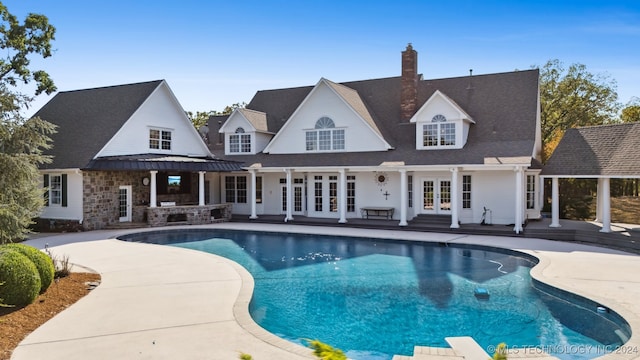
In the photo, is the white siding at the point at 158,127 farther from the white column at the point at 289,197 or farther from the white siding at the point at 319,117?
the white column at the point at 289,197

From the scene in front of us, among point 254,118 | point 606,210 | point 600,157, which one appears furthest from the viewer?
point 254,118

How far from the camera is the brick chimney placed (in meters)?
22.8

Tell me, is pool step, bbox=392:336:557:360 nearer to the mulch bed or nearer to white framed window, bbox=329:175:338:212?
the mulch bed

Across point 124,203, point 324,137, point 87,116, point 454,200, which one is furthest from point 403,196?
point 87,116

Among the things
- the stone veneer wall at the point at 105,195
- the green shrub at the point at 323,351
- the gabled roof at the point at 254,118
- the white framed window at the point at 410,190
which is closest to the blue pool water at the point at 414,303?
the green shrub at the point at 323,351

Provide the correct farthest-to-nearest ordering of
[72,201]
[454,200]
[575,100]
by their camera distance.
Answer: [575,100], [72,201], [454,200]

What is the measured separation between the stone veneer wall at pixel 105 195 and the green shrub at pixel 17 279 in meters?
12.9

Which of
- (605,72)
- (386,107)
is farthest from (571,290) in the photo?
(605,72)

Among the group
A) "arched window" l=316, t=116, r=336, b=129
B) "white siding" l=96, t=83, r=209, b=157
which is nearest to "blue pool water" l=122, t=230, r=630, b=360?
"arched window" l=316, t=116, r=336, b=129

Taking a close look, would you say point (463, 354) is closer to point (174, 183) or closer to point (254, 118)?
point (174, 183)

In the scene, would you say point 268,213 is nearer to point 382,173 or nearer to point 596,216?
point 382,173

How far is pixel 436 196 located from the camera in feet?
69.1

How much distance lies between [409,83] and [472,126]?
12.6 feet

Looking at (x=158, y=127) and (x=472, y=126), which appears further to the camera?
(x=158, y=127)
